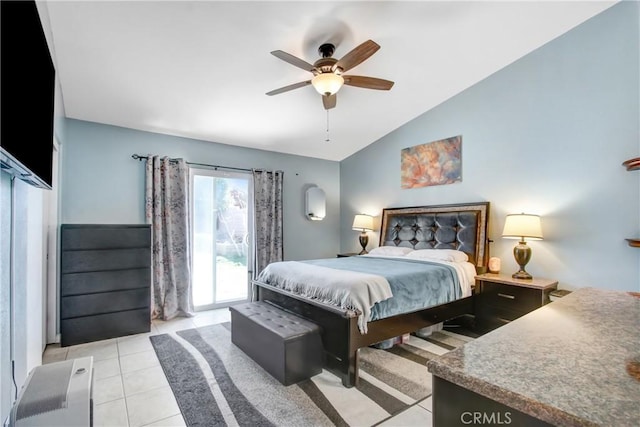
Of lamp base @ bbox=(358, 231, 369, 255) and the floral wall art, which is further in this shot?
lamp base @ bbox=(358, 231, 369, 255)

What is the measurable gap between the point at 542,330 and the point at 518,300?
103 inches

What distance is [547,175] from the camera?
3.29 metres

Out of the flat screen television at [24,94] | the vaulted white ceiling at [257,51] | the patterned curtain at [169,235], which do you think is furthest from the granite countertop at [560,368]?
the patterned curtain at [169,235]

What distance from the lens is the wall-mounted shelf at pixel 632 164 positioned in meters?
2.47

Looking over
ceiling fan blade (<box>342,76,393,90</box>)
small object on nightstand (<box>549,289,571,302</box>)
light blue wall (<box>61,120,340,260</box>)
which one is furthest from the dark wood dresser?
small object on nightstand (<box>549,289,571,302</box>)

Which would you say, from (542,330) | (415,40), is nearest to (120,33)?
(415,40)

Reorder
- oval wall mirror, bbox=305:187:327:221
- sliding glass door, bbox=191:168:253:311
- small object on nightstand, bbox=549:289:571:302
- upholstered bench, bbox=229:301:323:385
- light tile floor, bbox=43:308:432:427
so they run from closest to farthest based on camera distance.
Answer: light tile floor, bbox=43:308:432:427 → upholstered bench, bbox=229:301:323:385 → small object on nightstand, bbox=549:289:571:302 → sliding glass door, bbox=191:168:253:311 → oval wall mirror, bbox=305:187:327:221

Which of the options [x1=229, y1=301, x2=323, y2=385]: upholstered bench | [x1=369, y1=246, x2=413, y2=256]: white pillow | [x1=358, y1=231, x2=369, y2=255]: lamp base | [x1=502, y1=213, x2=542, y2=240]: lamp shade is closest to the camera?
[x1=229, y1=301, x2=323, y2=385]: upholstered bench

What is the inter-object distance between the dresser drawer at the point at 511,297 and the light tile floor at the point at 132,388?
1.58m

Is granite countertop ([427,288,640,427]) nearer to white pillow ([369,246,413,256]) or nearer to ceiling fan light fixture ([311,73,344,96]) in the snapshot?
ceiling fan light fixture ([311,73,344,96])

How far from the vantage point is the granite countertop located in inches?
21.7

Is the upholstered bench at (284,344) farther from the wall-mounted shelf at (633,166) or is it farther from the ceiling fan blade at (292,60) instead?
the wall-mounted shelf at (633,166)

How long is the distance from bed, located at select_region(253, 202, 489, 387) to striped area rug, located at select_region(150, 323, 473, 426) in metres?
0.21

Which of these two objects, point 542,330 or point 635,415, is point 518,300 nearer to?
point 542,330
